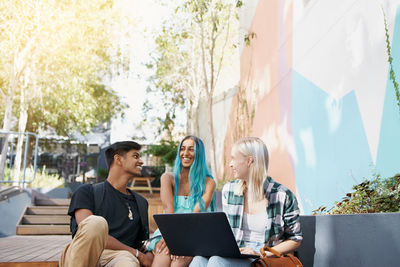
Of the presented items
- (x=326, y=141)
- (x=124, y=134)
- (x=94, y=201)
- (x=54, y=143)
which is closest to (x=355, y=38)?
(x=326, y=141)

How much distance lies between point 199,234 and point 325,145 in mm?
2517

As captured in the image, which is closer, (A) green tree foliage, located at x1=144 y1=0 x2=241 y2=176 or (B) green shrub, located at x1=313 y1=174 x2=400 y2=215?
(B) green shrub, located at x1=313 y1=174 x2=400 y2=215

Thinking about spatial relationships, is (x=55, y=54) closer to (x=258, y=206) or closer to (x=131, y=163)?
(x=131, y=163)

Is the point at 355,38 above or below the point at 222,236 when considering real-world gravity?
above

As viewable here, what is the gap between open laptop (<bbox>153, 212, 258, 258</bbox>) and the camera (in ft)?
6.88

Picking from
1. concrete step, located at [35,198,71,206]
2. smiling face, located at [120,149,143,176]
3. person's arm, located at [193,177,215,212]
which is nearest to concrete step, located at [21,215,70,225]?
concrete step, located at [35,198,71,206]

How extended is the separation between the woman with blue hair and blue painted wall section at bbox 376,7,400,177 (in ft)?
4.36

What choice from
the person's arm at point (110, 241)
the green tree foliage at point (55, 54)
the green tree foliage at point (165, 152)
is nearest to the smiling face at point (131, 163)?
the person's arm at point (110, 241)

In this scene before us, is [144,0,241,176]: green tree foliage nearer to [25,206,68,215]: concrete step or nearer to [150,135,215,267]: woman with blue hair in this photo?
[25,206,68,215]: concrete step

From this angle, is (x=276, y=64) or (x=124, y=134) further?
(x=124, y=134)

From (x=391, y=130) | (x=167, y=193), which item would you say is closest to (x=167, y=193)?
(x=167, y=193)

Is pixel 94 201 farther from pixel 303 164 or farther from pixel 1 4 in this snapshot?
pixel 1 4

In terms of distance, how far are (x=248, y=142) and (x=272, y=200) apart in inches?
14.1

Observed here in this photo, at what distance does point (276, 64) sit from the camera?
6770 millimetres
